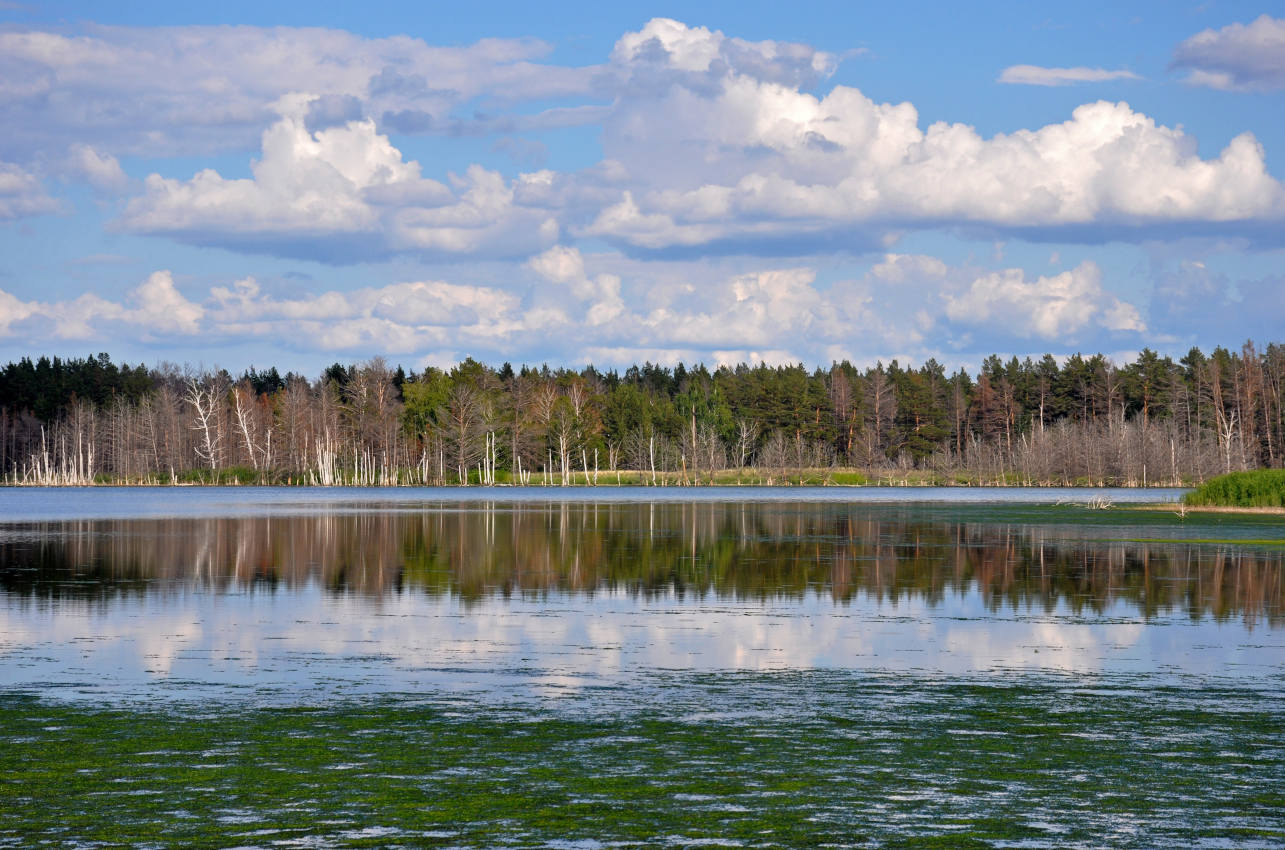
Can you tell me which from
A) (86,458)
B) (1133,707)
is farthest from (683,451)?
(1133,707)

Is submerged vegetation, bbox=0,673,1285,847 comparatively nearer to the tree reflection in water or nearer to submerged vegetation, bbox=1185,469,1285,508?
the tree reflection in water

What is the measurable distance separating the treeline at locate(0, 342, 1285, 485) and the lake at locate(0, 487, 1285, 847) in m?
122

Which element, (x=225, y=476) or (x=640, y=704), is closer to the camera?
(x=640, y=704)

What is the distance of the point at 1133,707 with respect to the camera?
16.9 m

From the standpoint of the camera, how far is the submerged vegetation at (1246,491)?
70562 millimetres

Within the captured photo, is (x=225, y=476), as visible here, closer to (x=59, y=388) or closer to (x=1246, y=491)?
(x=59, y=388)

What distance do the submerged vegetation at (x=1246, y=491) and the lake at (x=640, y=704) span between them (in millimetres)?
35662

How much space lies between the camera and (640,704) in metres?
16.9

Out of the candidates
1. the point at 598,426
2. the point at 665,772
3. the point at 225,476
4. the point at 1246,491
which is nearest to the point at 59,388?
the point at 225,476

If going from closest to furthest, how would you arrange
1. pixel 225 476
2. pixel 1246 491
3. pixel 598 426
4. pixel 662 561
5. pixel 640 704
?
1. pixel 640 704
2. pixel 662 561
3. pixel 1246 491
4. pixel 225 476
5. pixel 598 426

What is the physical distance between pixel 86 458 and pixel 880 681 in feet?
597

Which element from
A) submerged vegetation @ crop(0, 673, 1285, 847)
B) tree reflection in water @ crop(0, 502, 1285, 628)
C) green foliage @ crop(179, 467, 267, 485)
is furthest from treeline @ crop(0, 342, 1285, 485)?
submerged vegetation @ crop(0, 673, 1285, 847)

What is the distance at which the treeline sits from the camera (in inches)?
6491

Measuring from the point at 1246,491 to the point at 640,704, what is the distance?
214 ft
